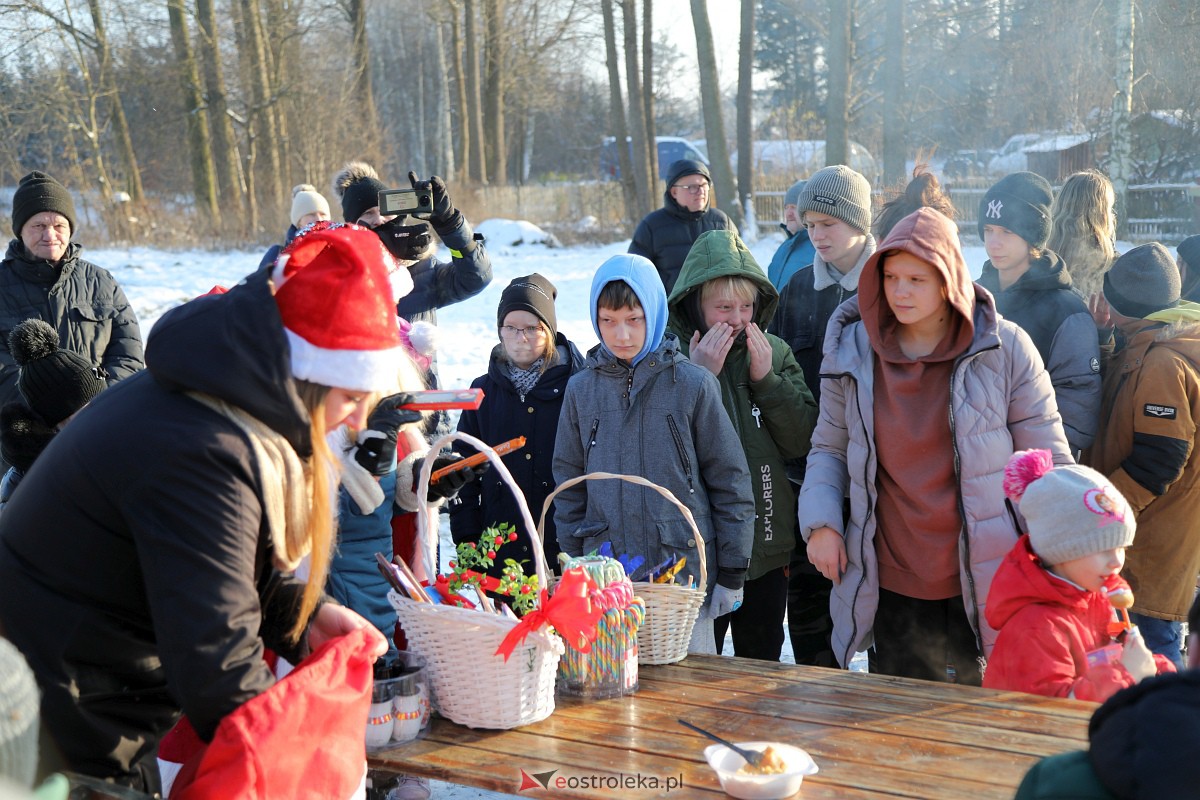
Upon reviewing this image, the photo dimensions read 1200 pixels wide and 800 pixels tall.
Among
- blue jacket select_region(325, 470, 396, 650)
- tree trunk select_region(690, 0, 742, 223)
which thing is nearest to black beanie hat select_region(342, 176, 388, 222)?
blue jacket select_region(325, 470, 396, 650)

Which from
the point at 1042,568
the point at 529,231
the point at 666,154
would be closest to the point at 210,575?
the point at 1042,568

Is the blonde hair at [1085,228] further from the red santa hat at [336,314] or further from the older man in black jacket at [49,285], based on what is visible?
the older man in black jacket at [49,285]

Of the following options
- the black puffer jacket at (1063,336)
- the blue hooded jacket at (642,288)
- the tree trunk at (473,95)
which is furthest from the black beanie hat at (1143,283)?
the tree trunk at (473,95)

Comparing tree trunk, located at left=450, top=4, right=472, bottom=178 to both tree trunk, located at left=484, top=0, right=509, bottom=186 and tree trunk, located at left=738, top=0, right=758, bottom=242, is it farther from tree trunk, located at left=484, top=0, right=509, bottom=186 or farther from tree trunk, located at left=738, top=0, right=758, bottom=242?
tree trunk, located at left=738, top=0, right=758, bottom=242

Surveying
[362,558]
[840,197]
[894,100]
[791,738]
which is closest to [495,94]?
[894,100]

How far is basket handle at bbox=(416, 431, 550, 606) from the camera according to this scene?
2.14 metres

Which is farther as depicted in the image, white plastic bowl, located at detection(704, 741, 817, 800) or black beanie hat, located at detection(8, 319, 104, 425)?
black beanie hat, located at detection(8, 319, 104, 425)

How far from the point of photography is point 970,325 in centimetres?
277

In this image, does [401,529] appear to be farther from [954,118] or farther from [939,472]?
[954,118]

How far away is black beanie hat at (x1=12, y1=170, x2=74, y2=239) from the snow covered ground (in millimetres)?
3910

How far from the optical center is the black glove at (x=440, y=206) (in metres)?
4.12

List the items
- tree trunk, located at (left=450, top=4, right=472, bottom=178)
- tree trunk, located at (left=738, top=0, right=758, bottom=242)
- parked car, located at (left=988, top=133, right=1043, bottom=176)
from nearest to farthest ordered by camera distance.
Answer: tree trunk, located at (left=738, top=0, right=758, bottom=242) < parked car, located at (left=988, top=133, right=1043, bottom=176) < tree trunk, located at (left=450, top=4, right=472, bottom=178)

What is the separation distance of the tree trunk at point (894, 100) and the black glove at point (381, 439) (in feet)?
40.7

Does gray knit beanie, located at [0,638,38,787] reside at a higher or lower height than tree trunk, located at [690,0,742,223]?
lower
